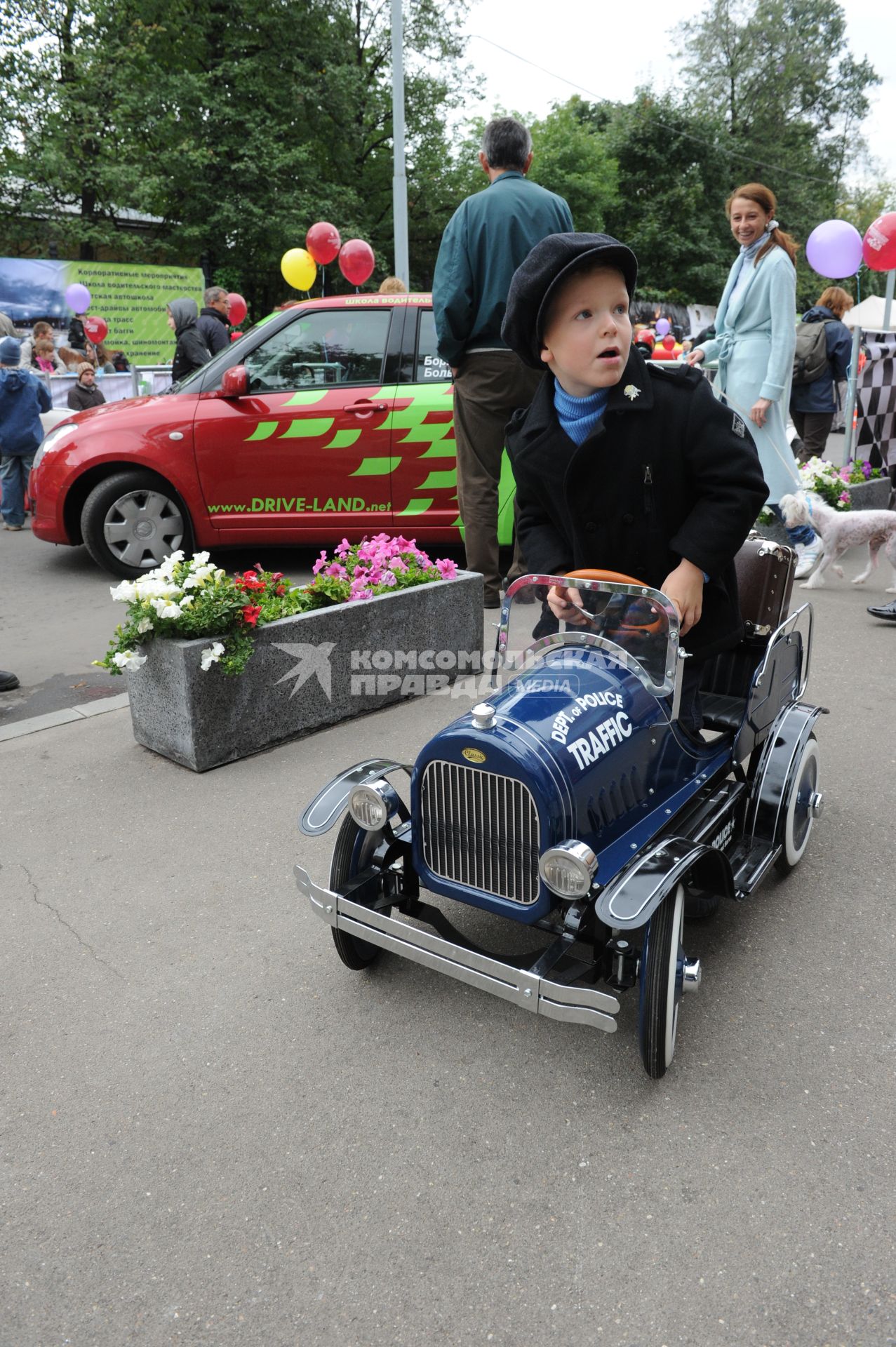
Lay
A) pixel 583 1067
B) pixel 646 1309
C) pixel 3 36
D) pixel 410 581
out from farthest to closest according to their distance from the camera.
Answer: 1. pixel 3 36
2. pixel 410 581
3. pixel 583 1067
4. pixel 646 1309

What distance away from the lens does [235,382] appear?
21.7 feet

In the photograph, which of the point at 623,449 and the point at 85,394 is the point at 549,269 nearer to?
the point at 623,449

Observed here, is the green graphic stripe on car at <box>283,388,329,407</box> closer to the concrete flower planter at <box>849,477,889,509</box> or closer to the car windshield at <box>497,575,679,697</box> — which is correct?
the concrete flower planter at <box>849,477,889,509</box>

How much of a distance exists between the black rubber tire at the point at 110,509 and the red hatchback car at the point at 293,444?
11 mm

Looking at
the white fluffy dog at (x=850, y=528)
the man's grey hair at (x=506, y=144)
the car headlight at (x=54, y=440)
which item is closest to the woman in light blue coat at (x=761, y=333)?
the white fluffy dog at (x=850, y=528)

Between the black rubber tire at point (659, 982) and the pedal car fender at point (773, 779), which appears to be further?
the pedal car fender at point (773, 779)

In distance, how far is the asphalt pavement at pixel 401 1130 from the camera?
74.2 inches

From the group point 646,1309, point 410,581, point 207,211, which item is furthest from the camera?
point 207,211

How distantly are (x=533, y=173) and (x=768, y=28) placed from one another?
2023 cm

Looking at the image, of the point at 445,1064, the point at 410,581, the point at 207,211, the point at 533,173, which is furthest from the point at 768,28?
the point at 445,1064

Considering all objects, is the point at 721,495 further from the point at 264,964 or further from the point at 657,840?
the point at 264,964

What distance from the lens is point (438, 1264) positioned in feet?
6.45

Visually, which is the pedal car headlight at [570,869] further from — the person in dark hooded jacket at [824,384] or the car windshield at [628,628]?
the person in dark hooded jacket at [824,384]

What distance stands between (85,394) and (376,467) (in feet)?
21.7
